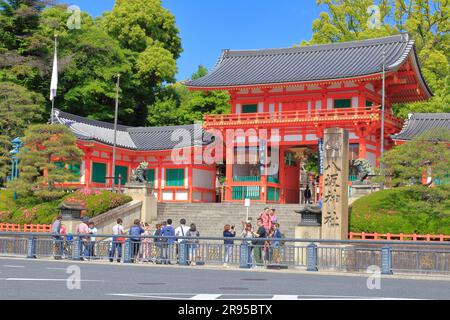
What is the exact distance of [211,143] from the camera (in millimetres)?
47062

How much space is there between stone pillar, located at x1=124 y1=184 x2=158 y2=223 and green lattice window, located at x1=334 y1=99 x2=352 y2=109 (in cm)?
1339

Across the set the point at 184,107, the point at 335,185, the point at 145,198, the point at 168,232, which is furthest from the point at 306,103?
the point at 168,232

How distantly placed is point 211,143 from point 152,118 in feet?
47.7

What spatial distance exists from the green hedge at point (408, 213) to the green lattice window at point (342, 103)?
1394cm

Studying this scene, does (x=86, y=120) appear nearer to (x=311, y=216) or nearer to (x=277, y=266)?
(x=311, y=216)

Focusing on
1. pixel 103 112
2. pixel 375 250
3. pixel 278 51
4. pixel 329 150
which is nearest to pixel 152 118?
pixel 103 112

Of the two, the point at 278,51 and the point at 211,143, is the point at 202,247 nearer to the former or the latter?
the point at 211,143

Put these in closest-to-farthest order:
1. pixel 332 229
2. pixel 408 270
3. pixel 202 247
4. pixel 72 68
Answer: pixel 408 270
pixel 202 247
pixel 332 229
pixel 72 68

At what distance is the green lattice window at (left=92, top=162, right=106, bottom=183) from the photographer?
46.2 m

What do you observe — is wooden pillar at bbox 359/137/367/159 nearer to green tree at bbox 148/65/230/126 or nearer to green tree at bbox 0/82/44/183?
green tree at bbox 148/65/230/126

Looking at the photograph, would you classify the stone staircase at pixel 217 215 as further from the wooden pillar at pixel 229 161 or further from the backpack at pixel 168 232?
the backpack at pixel 168 232

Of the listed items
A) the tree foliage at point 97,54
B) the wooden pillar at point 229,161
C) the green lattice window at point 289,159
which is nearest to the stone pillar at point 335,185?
the wooden pillar at point 229,161

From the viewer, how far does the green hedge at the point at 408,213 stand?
29.6 meters

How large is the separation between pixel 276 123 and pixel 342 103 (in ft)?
14.0
